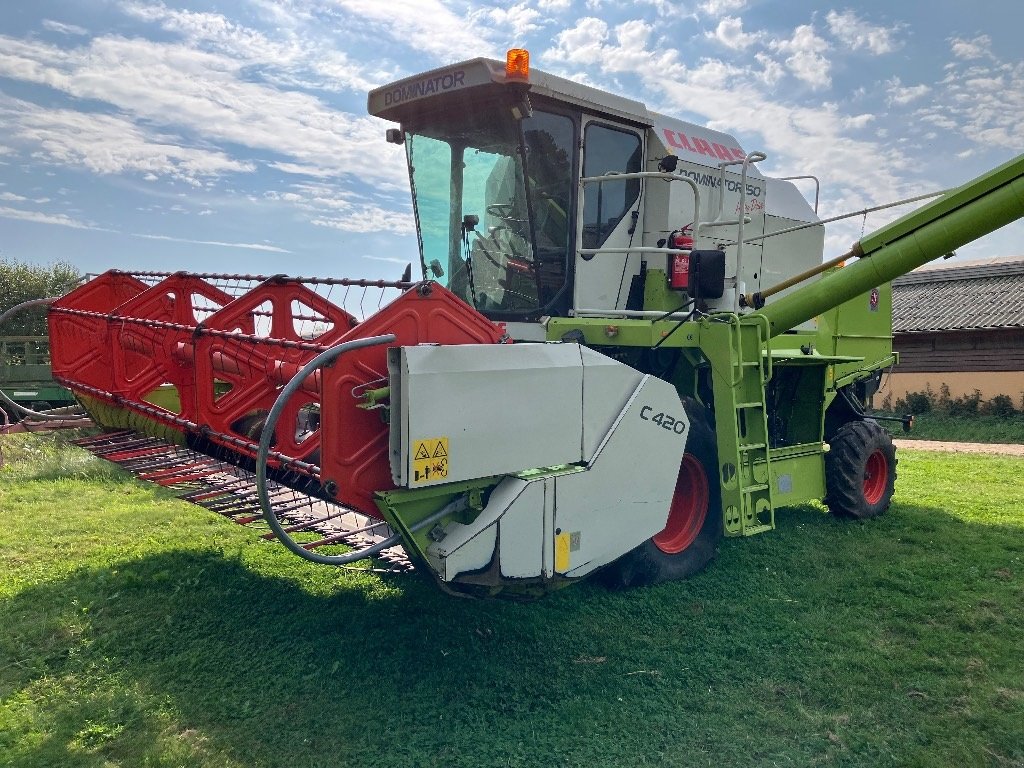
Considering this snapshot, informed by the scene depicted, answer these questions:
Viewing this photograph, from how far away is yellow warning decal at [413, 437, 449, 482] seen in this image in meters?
2.81

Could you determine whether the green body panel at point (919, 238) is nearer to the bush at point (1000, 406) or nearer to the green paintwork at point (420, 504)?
the green paintwork at point (420, 504)

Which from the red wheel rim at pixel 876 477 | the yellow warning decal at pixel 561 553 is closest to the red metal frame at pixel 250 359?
the yellow warning decal at pixel 561 553

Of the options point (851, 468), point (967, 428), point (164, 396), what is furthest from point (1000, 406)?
point (164, 396)

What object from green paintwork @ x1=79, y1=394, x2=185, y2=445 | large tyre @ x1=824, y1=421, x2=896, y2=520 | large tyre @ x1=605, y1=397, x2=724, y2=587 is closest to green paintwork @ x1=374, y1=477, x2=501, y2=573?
large tyre @ x1=605, y1=397, x2=724, y2=587

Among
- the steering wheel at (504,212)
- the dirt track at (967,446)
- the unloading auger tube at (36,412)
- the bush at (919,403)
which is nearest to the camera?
the steering wheel at (504,212)

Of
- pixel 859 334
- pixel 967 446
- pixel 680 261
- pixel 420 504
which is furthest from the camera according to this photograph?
pixel 967 446

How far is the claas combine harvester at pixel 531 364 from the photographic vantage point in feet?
9.66

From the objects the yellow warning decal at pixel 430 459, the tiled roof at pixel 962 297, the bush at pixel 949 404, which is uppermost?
the tiled roof at pixel 962 297

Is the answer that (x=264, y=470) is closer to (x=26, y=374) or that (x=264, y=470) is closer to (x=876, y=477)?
(x=876, y=477)

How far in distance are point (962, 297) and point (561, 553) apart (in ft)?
64.1

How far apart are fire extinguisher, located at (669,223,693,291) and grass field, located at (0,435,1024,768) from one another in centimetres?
172

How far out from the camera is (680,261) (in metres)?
4.87

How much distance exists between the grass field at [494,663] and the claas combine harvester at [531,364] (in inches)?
15.2

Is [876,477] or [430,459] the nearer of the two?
[430,459]
